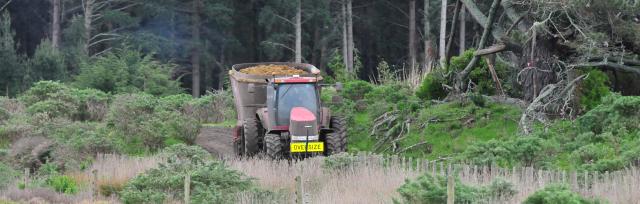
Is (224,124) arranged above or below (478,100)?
below

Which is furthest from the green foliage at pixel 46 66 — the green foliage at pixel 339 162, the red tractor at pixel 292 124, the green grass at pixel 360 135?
the green foliage at pixel 339 162

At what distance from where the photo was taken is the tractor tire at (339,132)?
1959cm

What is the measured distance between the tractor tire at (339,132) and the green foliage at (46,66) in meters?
24.2

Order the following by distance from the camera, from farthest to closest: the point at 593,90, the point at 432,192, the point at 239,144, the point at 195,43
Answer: the point at 195,43 < the point at 239,144 < the point at 593,90 < the point at 432,192

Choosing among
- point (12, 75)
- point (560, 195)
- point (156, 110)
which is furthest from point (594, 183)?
point (12, 75)

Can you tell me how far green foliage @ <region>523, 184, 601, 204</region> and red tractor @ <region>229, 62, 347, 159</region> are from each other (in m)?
9.06

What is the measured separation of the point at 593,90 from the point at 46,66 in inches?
1053

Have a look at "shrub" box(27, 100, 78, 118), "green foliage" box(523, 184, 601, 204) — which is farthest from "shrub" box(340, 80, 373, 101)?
"green foliage" box(523, 184, 601, 204)

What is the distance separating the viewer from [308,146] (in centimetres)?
1894

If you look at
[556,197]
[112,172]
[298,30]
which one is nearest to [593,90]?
[112,172]

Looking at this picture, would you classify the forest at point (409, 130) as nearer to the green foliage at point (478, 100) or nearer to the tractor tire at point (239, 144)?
the green foliage at point (478, 100)

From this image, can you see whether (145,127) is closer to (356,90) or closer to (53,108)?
(53,108)

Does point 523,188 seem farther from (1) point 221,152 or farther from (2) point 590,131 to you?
(1) point 221,152

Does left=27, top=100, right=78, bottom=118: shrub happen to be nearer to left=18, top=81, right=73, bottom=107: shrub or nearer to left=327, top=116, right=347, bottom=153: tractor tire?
left=18, top=81, right=73, bottom=107: shrub
